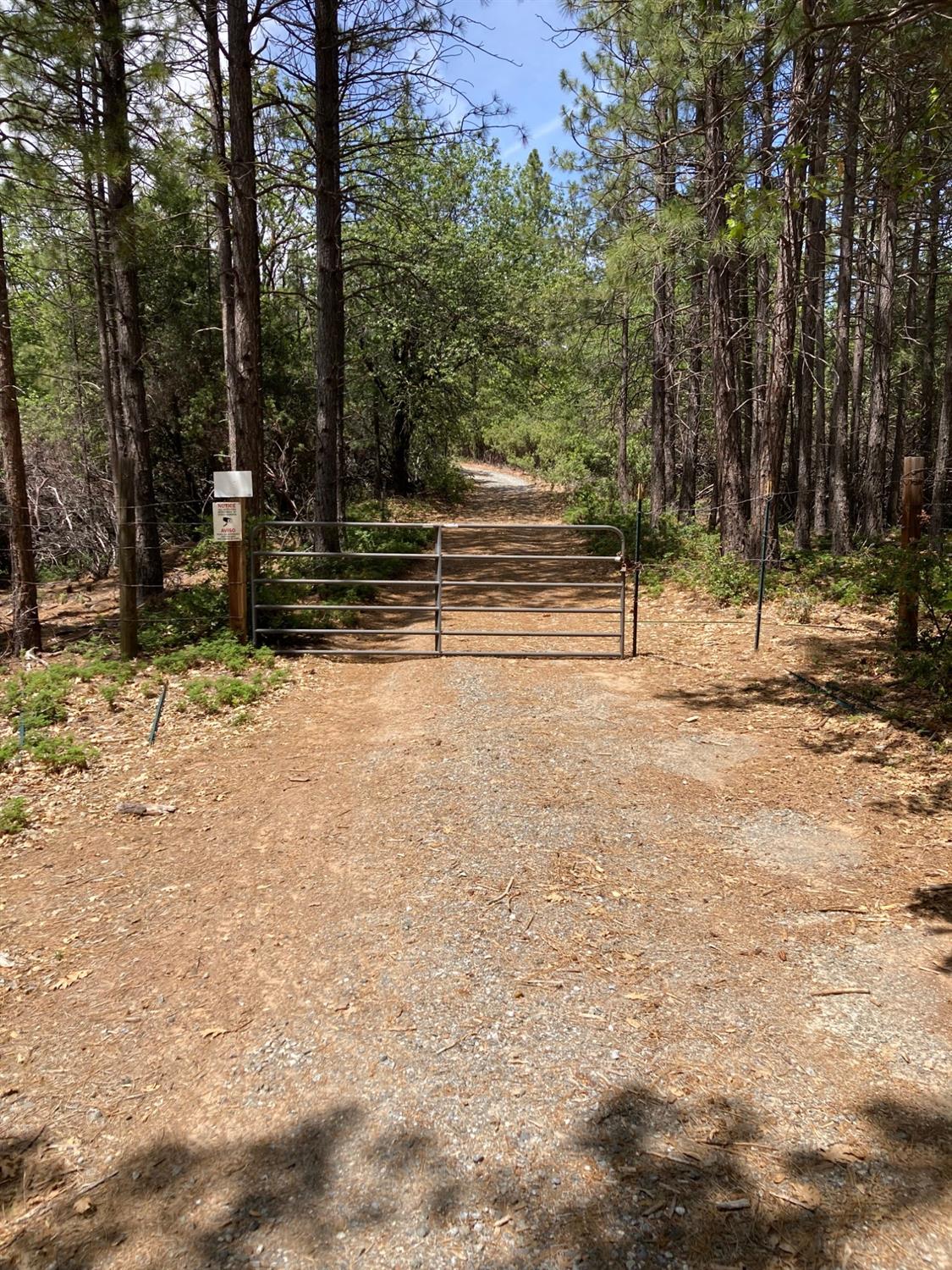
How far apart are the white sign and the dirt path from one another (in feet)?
10.4

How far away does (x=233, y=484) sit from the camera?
811 centimetres

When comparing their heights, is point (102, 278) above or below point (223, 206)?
below

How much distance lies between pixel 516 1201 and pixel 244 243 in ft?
33.3

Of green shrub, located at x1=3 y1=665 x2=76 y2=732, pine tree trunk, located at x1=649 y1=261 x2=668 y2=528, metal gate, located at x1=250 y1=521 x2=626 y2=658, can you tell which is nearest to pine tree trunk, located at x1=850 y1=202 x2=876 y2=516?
pine tree trunk, located at x1=649 y1=261 x2=668 y2=528

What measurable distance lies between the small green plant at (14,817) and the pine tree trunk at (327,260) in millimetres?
6925

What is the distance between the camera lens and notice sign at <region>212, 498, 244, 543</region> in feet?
26.7

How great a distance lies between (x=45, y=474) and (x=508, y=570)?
788 centimetres

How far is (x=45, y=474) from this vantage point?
13750 mm

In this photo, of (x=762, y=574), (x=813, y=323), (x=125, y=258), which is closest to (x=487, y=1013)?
(x=762, y=574)

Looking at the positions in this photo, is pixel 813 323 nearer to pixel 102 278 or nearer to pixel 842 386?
pixel 842 386

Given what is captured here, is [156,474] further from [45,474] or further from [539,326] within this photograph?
[539,326]

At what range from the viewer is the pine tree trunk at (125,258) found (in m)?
7.93

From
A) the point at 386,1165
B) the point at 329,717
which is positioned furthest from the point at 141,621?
the point at 386,1165

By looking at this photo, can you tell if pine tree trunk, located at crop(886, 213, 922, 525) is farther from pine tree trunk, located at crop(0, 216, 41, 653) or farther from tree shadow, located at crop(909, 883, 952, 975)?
pine tree trunk, located at crop(0, 216, 41, 653)
